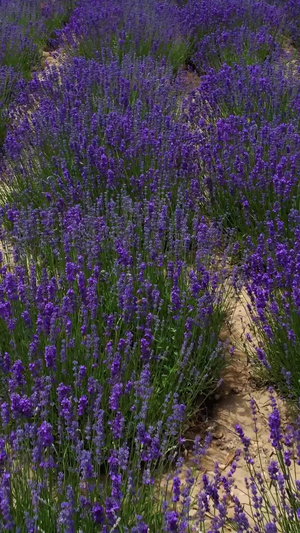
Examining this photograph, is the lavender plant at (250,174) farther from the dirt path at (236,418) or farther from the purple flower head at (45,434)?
the purple flower head at (45,434)

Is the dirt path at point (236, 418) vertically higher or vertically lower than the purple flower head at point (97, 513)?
lower

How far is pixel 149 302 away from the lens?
265cm

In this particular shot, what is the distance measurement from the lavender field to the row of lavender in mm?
74

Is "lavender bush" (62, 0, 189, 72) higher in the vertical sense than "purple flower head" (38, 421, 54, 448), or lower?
lower

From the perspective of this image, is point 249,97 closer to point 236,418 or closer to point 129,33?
point 129,33

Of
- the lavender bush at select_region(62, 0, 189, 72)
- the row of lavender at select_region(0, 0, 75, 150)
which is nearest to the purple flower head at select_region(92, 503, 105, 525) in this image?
the row of lavender at select_region(0, 0, 75, 150)

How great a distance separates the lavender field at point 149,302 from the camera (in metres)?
1.73

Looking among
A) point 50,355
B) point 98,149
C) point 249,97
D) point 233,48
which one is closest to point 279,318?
point 50,355

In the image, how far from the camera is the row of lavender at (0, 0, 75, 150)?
538cm

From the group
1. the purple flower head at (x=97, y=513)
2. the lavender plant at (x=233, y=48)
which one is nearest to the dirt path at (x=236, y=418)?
the purple flower head at (x=97, y=513)

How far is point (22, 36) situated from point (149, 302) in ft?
16.7

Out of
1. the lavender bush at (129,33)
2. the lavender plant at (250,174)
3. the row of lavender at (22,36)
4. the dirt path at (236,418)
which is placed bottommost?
the row of lavender at (22,36)

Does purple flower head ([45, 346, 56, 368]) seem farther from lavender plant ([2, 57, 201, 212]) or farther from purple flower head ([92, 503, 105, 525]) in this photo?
lavender plant ([2, 57, 201, 212])

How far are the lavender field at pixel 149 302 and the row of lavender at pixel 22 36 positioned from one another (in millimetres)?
74
